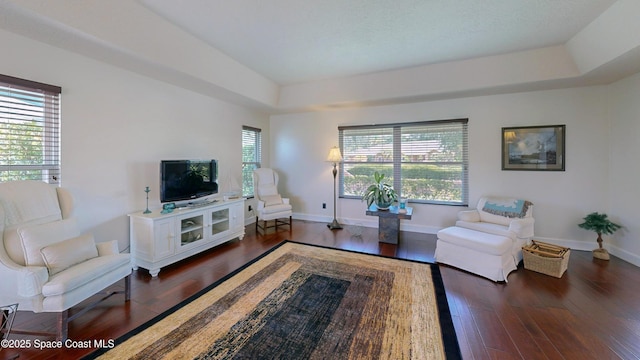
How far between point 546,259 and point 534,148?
1.87 meters

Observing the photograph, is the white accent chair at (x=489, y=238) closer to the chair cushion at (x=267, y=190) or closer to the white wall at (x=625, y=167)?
the white wall at (x=625, y=167)

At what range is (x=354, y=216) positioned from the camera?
4.96 m

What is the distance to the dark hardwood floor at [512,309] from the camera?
5.58ft

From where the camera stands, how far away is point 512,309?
2.15m

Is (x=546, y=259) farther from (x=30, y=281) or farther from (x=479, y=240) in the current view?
(x=30, y=281)

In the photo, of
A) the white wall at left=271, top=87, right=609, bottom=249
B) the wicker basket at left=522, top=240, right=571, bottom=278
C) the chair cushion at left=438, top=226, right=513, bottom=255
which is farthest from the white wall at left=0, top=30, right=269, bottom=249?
the wicker basket at left=522, top=240, right=571, bottom=278

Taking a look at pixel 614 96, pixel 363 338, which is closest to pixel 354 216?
pixel 363 338

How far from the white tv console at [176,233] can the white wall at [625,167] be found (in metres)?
5.56

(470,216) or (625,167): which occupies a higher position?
(625,167)

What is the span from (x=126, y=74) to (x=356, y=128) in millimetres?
3685

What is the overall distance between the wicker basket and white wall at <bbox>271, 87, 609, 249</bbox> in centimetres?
102

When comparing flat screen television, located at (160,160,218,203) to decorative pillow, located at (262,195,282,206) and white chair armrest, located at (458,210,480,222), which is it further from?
white chair armrest, located at (458,210,480,222)

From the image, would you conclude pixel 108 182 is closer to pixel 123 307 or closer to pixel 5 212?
pixel 5 212

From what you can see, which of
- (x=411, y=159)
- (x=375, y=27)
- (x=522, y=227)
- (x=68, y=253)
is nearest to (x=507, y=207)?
(x=522, y=227)
